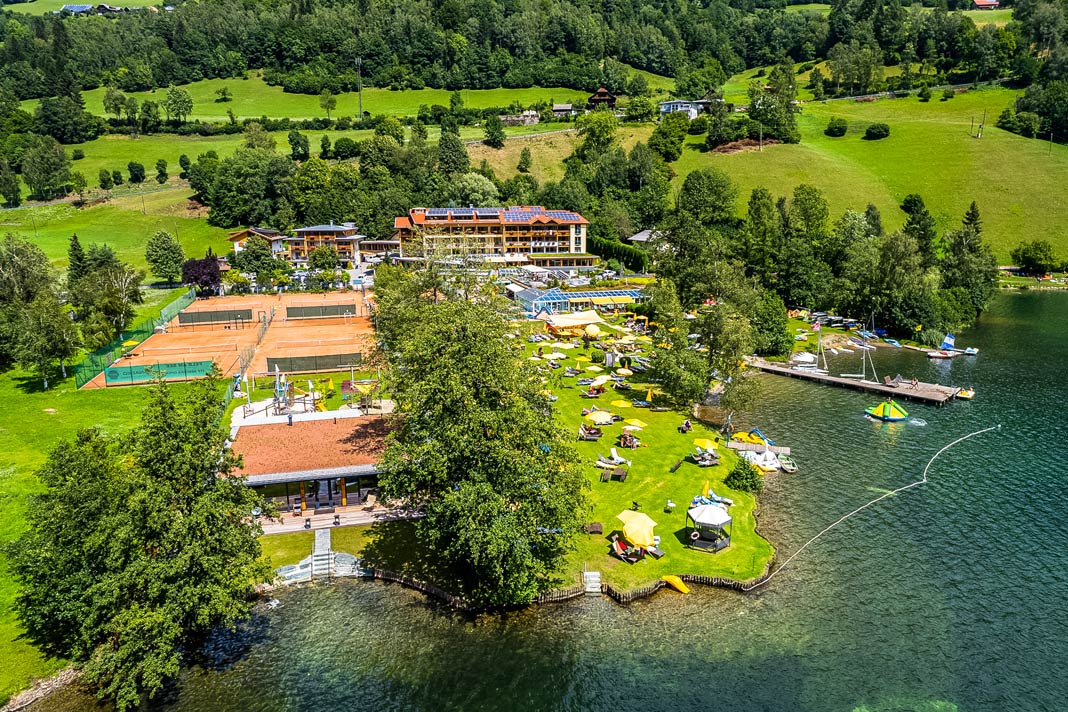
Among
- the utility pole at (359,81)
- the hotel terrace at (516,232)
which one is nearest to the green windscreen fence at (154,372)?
the hotel terrace at (516,232)

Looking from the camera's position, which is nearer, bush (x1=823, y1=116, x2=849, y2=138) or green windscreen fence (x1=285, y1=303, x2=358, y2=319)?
green windscreen fence (x1=285, y1=303, x2=358, y2=319)

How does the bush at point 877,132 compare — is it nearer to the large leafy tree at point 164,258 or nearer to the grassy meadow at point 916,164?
the grassy meadow at point 916,164

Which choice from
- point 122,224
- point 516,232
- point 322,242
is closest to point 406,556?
point 516,232

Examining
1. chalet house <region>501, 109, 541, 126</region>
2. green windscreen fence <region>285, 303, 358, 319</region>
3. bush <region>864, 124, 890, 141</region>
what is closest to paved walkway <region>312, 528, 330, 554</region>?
green windscreen fence <region>285, 303, 358, 319</region>

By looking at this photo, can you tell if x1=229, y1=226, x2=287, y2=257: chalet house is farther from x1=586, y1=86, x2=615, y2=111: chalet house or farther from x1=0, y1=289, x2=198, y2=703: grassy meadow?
x1=586, y1=86, x2=615, y2=111: chalet house

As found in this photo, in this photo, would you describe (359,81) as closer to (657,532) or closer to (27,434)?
(27,434)

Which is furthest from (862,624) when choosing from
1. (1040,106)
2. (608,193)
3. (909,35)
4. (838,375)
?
(909,35)
